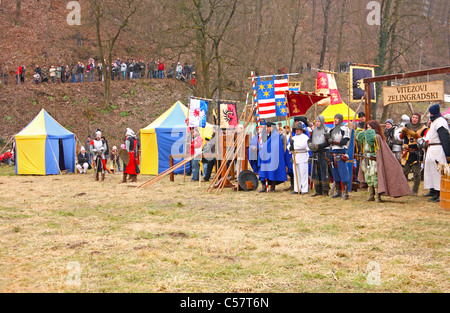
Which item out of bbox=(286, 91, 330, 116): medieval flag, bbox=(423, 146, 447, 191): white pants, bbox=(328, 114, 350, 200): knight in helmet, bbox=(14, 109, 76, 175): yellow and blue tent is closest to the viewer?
bbox=(423, 146, 447, 191): white pants

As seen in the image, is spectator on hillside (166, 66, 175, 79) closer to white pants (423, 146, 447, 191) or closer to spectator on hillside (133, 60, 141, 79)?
spectator on hillside (133, 60, 141, 79)

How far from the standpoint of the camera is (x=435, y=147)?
8.96 meters

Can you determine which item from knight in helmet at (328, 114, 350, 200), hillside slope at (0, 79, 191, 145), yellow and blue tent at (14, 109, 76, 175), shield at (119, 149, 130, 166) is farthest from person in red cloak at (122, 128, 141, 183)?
hillside slope at (0, 79, 191, 145)

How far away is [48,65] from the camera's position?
3294 cm

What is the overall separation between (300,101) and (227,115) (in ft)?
9.06

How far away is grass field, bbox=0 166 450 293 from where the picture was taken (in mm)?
4266

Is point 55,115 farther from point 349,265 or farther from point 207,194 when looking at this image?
point 349,265

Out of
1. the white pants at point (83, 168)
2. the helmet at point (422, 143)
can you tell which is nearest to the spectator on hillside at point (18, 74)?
the white pants at point (83, 168)

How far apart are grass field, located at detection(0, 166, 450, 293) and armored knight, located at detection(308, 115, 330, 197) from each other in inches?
32.8

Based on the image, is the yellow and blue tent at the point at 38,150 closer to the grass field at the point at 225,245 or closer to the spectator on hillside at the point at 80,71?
the grass field at the point at 225,245

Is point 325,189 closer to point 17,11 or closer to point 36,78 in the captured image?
point 36,78

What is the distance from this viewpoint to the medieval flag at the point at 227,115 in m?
13.2

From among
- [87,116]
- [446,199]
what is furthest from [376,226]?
[87,116]

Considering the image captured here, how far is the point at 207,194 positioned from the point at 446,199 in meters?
5.14
